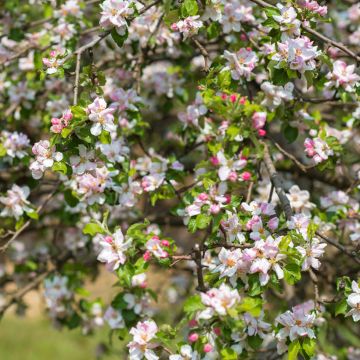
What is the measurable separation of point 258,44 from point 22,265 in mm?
1980

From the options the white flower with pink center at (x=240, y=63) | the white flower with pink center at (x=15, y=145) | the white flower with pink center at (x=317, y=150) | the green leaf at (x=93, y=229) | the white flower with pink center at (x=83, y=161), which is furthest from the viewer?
the white flower with pink center at (x=15, y=145)

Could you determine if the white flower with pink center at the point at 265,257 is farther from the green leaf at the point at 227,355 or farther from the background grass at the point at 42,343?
the background grass at the point at 42,343

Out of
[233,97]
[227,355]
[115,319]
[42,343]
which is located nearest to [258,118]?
[233,97]

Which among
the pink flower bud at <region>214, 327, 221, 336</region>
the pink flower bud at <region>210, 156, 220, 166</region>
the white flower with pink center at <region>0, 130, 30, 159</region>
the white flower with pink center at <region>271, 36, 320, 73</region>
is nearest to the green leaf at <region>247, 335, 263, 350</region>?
the pink flower bud at <region>214, 327, 221, 336</region>

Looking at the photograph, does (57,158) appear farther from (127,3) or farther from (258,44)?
(258,44)

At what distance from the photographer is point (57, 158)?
2.11m

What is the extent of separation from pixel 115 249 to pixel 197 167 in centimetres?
50

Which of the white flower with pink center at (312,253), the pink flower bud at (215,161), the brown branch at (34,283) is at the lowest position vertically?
the brown branch at (34,283)

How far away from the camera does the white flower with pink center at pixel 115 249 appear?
7.59 feet

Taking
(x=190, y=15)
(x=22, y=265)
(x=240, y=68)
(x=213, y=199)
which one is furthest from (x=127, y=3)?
(x=22, y=265)

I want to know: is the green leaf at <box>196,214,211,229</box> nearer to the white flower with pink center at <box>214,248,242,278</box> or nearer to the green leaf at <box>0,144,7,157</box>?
the white flower with pink center at <box>214,248,242,278</box>

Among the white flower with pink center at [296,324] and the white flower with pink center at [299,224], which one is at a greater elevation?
the white flower with pink center at [299,224]

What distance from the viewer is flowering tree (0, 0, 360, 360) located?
2096mm

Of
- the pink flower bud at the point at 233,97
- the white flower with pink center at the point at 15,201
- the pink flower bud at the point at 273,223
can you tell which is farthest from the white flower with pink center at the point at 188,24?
the white flower with pink center at the point at 15,201
